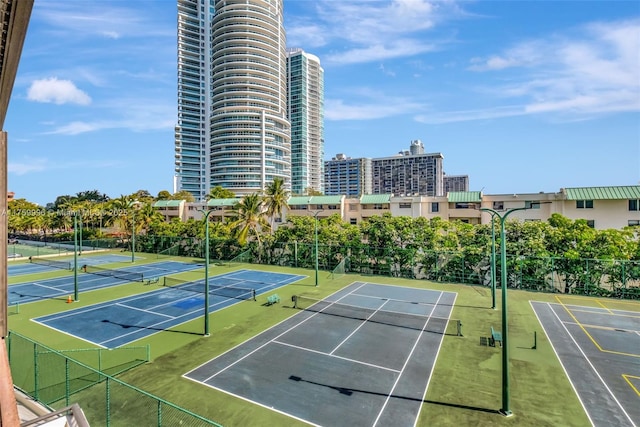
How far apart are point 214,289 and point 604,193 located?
151 feet

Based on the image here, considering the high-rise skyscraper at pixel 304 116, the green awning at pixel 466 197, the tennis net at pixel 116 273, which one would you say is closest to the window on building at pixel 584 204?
the green awning at pixel 466 197

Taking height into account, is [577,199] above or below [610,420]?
above

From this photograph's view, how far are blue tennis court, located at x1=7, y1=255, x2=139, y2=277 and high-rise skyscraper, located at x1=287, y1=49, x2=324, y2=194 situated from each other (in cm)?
12286

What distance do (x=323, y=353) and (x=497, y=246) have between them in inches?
872

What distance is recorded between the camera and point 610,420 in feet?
37.6

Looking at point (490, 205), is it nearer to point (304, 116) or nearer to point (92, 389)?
point (92, 389)

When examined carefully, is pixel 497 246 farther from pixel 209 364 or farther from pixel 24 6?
pixel 24 6

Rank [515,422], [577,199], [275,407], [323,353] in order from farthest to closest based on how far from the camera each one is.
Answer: [577,199], [323,353], [275,407], [515,422]

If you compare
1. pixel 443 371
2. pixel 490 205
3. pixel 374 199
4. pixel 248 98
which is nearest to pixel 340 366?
pixel 443 371

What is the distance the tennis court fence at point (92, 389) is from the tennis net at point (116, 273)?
63.1 feet

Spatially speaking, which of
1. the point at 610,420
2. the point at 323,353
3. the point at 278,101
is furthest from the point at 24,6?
the point at 278,101

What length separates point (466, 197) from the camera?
170 ft

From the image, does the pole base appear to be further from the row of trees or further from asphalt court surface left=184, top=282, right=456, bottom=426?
the row of trees

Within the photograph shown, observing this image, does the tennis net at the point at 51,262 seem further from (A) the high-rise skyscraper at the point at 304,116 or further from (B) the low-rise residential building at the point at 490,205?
(A) the high-rise skyscraper at the point at 304,116
